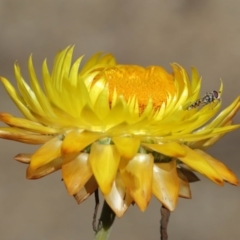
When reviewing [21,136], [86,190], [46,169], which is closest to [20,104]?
[21,136]

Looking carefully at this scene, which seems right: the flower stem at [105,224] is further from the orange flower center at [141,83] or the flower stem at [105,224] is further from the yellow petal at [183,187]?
the orange flower center at [141,83]

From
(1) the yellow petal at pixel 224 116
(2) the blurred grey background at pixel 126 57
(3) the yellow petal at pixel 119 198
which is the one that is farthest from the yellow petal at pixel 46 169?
(2) the blurred grey background at pixel 126 57

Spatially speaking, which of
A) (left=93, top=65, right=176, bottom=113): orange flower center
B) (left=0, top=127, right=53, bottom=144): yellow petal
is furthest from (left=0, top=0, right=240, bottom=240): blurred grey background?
(left=0, top=127, right=53, bottom=144): yellow petal

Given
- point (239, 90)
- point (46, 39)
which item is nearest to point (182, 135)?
point (239, 90)

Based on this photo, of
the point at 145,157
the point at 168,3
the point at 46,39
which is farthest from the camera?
the point at 168,3

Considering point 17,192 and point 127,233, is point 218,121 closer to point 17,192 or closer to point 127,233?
point 127,233

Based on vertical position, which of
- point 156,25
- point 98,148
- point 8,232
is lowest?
point 8,232
